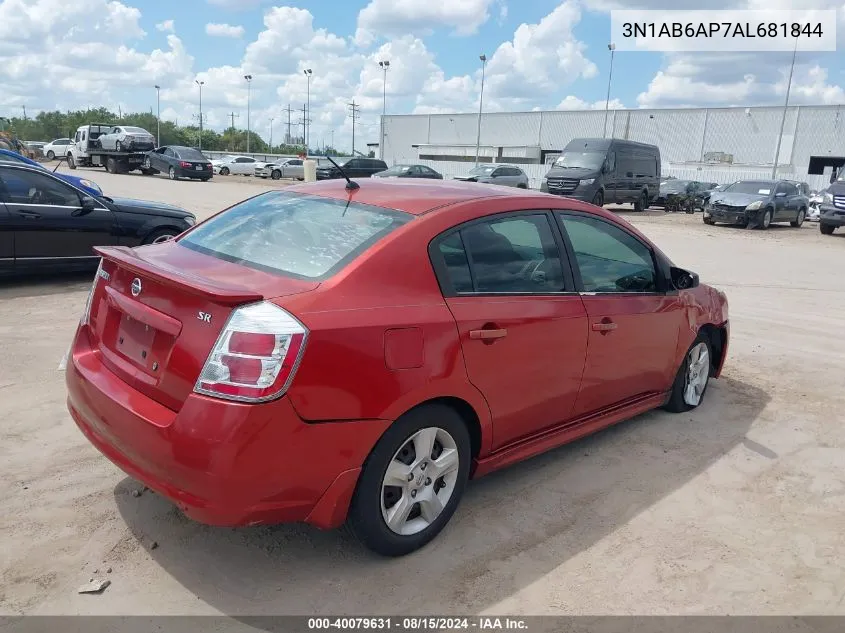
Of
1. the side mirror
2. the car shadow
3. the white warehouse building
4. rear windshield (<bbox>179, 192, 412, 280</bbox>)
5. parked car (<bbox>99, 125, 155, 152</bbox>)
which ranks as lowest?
the car shadow

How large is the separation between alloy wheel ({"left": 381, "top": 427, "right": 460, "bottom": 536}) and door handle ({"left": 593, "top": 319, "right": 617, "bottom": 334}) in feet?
3.91

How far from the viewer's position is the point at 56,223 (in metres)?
7.94

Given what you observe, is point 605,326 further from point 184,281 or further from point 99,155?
point 99,155

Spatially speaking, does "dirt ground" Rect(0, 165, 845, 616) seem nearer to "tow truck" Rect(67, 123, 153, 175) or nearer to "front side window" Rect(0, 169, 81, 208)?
"front side window" Rect(0, 169, 81, 208)

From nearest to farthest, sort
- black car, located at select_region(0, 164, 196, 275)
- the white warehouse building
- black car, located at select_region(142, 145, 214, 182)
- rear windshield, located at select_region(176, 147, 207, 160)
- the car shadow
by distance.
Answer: the car shadow
black car, located at select_region(0, 164, 196, 275)
black car, located at select_region(142, 145, 214, 182)
rear windshield, located at select_region(176, 147, 207, 160)
the white warehouse building

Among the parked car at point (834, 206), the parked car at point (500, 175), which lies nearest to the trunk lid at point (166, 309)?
the parked car at point (834, 206)

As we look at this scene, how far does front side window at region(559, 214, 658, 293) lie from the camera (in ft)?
12.9

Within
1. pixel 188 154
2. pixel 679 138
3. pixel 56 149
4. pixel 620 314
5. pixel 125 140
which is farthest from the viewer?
pixel 679 138

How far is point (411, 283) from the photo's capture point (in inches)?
119

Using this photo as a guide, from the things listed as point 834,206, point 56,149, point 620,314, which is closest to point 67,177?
point 620,314

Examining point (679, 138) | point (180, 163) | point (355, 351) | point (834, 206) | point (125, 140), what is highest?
point (679, 138)

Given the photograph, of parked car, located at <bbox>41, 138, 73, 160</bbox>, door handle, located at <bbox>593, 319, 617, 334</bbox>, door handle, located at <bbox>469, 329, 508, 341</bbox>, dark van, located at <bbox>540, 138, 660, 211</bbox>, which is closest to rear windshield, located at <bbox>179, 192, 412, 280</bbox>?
door handle, located at <bbox>469, 329, 508, 341</bbox>

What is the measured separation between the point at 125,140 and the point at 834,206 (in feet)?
103

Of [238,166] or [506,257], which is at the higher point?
[238,166]
